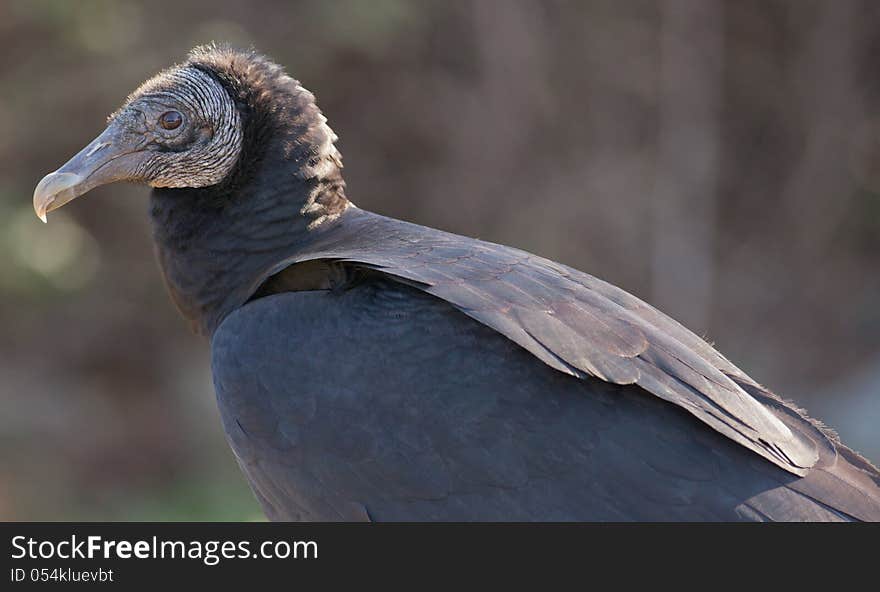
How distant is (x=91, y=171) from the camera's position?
10.7 feet

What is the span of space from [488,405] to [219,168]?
50.3 inches

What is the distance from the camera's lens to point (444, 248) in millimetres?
3137

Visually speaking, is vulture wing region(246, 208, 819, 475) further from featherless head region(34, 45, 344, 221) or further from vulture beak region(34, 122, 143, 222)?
vulture beak region(34, 122, 143, 222)

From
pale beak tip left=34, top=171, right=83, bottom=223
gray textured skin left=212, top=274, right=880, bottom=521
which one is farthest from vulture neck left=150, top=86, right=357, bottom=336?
gray textured skin left=212, top=274, right=880, bottom=521

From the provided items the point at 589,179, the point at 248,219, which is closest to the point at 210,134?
the point at 248,219

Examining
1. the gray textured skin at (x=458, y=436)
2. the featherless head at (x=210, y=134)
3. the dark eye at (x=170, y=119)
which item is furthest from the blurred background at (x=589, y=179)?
the gray textured skin at (x=458, y=436)

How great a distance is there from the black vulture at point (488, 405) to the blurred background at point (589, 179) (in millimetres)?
5424

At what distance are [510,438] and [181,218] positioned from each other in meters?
1.42

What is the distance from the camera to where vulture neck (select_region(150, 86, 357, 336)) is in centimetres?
337

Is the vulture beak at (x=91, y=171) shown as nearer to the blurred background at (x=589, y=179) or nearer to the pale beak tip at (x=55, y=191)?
the pale beak tip at (x=55, y=191)

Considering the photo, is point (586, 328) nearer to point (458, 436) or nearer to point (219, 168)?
point (458, 436)

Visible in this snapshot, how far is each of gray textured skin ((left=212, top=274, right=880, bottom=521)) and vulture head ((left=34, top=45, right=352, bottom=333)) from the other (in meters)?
0.57

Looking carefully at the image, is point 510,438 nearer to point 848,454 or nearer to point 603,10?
point 848,454

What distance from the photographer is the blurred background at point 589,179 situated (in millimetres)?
8328
